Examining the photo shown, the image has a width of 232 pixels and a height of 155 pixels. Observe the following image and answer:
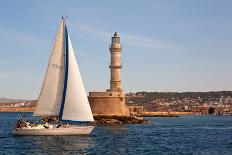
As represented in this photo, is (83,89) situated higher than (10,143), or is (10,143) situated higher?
(83,89)

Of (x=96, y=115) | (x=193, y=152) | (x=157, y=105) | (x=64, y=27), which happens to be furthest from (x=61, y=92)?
(x=157, y=105)

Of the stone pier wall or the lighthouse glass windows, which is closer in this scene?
the stone pier wall

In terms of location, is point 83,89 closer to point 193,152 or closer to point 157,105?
point 193,152

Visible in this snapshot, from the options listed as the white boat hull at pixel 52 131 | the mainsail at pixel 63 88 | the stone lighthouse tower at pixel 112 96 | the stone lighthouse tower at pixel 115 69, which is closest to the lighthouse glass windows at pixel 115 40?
the stone lighthouse tower at pixel 115 69

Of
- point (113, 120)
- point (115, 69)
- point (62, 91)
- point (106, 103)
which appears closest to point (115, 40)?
point (115, 69)

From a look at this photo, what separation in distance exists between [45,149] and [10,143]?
5.39 metres

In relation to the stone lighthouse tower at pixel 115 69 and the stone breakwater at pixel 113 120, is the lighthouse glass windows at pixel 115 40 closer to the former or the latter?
the stone lighthouse tower at pixel 115 69

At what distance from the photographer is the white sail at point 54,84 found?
3597 cm

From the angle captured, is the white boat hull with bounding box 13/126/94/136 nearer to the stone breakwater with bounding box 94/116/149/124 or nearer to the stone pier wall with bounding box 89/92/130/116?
the stone breakwater with bounding box 94/116/149/124

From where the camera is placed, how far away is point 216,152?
1191 inches

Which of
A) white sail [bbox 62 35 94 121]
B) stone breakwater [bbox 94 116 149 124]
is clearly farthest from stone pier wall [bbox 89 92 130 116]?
white sail [bbox 62 35 94 121]

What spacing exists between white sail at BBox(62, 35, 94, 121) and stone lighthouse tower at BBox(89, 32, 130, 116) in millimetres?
26072

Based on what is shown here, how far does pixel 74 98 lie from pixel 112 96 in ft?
86.6

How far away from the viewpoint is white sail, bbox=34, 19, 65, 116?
118 feet
